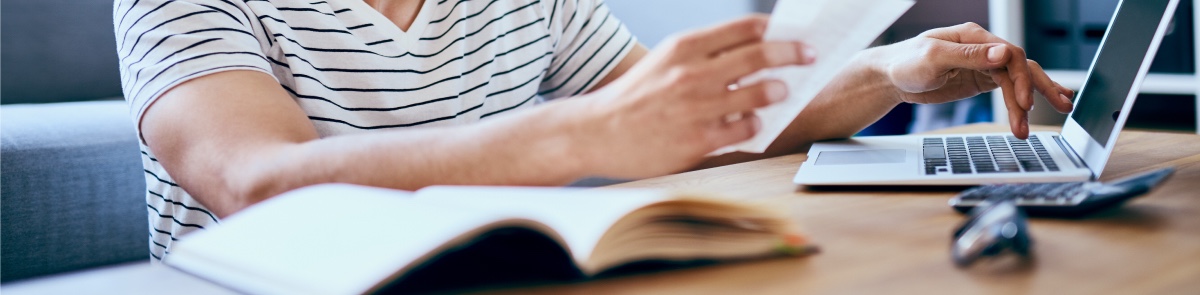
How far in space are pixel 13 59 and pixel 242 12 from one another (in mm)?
997

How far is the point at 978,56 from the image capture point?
0.90m

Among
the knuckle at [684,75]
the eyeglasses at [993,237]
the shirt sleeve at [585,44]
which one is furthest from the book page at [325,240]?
the shirt sleeve at [585,44]

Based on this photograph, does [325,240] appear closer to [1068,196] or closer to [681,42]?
[681,42]

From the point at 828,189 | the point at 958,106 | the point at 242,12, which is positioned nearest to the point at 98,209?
the point at 242,12

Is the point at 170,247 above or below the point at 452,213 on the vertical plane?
below

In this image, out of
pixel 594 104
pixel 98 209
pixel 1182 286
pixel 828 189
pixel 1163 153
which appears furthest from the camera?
pixel 98 209

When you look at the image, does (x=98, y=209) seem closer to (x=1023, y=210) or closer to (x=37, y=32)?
(x=37, y=32)

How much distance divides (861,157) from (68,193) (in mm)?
1071

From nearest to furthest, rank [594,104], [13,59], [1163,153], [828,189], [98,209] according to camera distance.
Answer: [594,104] → [828,189] → [1163,153] → [98,209] → [13,59]

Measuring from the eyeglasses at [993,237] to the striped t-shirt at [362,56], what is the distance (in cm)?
61

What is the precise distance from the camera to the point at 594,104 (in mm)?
585

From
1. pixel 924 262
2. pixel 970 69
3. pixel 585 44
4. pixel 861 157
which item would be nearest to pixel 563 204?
pixel 924 262

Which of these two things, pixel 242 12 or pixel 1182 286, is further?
pixel 242 12

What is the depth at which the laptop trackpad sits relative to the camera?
895 millimetres
